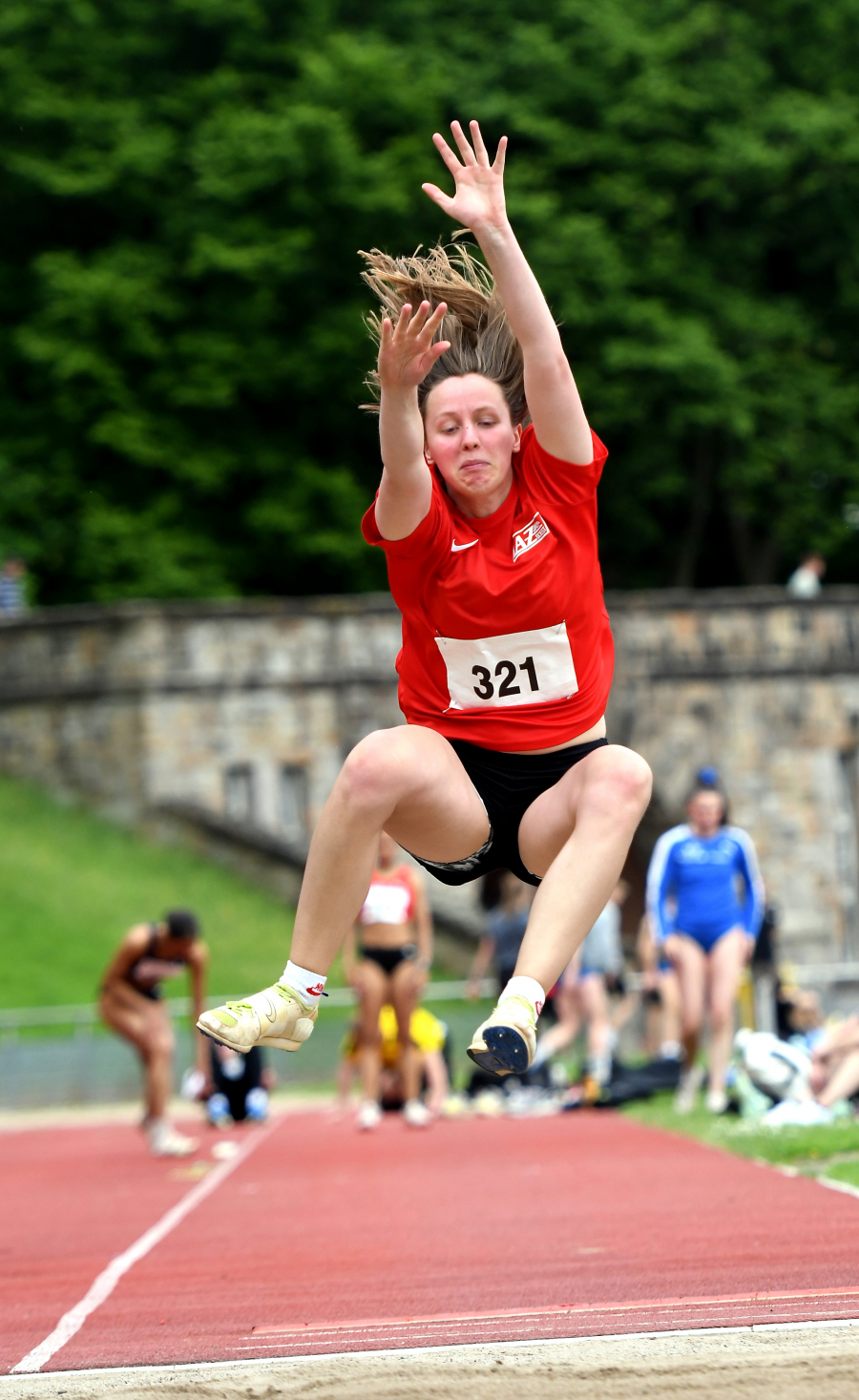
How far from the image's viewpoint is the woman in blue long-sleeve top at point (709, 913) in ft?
41.0

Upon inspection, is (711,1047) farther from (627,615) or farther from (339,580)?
(339,580)

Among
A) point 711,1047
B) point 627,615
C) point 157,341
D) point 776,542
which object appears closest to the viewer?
point 711,1047

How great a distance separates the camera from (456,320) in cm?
533

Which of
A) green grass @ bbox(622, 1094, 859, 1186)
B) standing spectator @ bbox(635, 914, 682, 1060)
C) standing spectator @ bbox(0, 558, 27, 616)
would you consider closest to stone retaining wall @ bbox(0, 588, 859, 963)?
standing spectator @ bbox(0, 558, 27, 616)

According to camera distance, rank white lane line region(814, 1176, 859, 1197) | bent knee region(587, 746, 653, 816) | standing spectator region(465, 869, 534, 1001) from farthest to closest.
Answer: standing spectator region(465, 869, 534, 1001) → white lane line region(814, 1176, 859, 1197) → bent knee region(587, 746, 653, 816)

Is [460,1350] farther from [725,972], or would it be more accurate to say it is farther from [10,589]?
[10,589]

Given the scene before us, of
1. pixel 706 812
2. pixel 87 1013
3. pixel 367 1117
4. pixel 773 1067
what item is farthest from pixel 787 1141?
pixel 87 1013

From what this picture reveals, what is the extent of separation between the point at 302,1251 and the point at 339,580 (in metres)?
27.8

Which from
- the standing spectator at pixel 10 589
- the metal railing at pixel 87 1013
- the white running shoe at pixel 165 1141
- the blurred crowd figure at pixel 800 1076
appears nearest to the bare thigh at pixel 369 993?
the white running shoe at pixel 165 1141

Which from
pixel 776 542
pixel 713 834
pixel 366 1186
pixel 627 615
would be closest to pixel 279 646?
pixel 627 615

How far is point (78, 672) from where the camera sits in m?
28.0

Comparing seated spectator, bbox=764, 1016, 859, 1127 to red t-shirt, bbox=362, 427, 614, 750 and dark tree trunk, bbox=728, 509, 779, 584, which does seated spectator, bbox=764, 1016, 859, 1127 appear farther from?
dark tree trunk, bbox=728, 509, 779, 584

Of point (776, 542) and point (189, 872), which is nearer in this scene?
point (189, 872)

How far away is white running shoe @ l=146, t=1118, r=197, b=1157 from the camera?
12.7 metres
